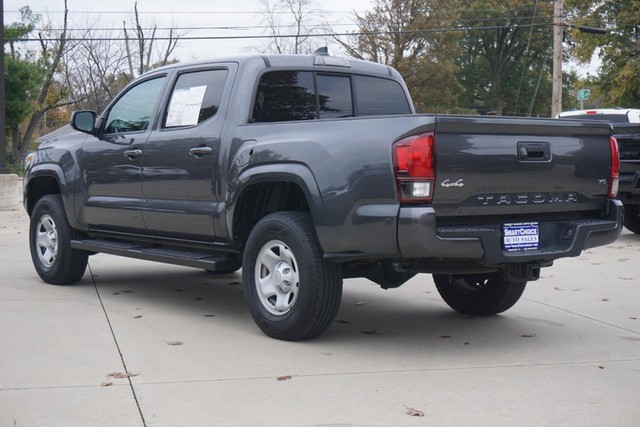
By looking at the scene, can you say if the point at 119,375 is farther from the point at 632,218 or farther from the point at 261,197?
the point at 632,218

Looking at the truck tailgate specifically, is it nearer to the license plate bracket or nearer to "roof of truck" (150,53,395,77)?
the license plate bracket

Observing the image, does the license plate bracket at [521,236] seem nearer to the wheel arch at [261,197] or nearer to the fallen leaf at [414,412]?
the wheel arch at [261,197]

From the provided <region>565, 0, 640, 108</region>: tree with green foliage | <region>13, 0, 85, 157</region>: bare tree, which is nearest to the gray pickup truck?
<region>565, 0, 640, 108</region>: tree with green foliage

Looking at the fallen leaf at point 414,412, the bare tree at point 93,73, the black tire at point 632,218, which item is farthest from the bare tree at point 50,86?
the fallen leaf at point 414,412

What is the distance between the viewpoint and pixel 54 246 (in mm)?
8922

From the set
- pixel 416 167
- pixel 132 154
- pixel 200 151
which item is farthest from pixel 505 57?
pixel 416 167

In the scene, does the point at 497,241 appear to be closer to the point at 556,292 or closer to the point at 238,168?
the point at 238,168

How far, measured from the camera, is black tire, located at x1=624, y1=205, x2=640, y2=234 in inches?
548

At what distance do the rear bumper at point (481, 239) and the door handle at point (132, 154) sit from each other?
117 inches

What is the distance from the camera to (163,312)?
24.7ft

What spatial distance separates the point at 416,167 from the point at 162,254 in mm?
2697

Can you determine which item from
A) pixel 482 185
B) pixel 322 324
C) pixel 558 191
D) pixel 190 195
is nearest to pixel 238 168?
pixel 190 195

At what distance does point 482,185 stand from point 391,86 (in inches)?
97.2

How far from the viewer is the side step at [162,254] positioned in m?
6.90
